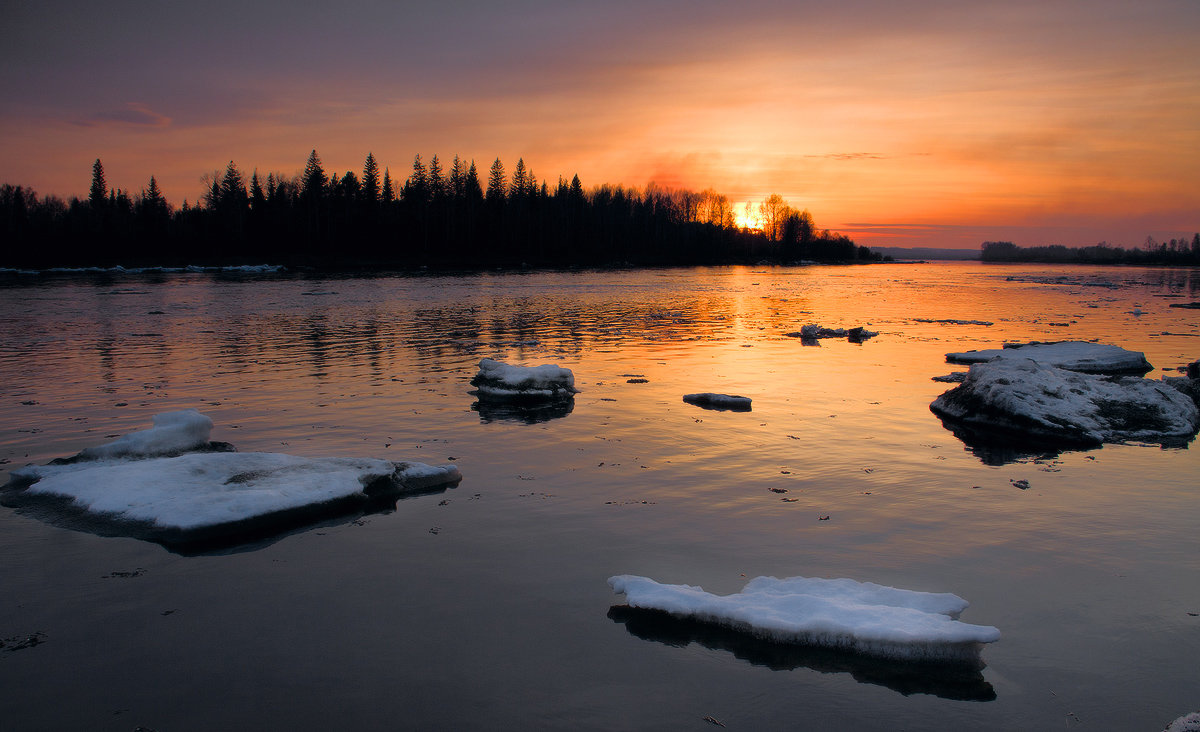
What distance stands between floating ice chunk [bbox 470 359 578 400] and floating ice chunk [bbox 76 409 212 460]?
16.7 feet

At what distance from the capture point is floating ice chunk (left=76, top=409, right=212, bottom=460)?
872cm

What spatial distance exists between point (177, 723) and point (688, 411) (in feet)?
30.7

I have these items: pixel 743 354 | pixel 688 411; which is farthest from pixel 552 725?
pixel 743 354

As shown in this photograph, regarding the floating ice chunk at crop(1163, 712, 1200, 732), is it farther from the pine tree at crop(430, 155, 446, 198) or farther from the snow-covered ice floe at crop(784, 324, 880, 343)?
the pine tree at crop(430, 155, 446, 198)

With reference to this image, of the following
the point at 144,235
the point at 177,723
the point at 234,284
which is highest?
the point at 144,235

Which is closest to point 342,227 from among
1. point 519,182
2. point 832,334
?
point 519,182

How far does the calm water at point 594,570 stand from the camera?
4273 millimetres

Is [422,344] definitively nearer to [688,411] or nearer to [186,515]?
[688,411]

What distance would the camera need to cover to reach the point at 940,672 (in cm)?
460

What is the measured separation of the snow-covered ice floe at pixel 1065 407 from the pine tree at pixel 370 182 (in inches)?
4210

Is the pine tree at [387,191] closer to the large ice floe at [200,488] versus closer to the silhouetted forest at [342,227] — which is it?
the silhouetted forest at [342,227]

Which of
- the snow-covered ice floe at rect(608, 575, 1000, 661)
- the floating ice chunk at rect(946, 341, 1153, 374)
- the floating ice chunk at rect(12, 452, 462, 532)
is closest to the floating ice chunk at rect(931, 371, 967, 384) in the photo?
the floating ice chunk at rect(946, 341, 1153, 374)

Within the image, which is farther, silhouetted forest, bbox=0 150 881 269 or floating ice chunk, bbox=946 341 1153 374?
silhouetted forest, bbox=0 150 881 269

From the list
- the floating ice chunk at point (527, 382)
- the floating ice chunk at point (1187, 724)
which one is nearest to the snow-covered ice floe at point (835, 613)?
the floating ice chunk at point (1187, 724)
